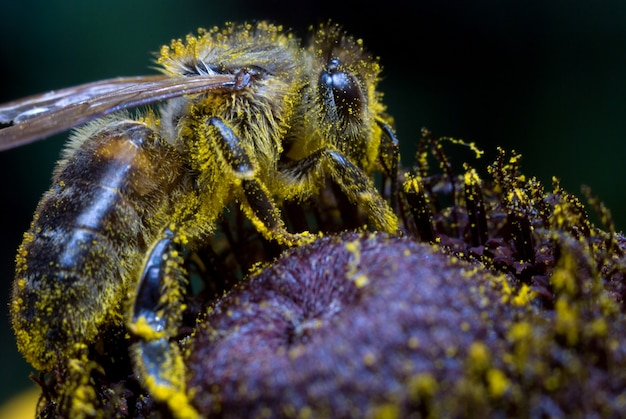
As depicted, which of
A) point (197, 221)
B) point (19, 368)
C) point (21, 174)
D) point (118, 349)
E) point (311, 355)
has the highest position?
point (311, 355)

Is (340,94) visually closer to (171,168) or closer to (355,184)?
(355,184)

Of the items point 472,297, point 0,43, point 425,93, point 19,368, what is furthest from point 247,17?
point 472,297

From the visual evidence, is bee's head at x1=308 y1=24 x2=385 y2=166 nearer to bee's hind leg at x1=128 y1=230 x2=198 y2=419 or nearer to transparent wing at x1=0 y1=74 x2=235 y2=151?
transparent wing at x1=0 y1=74 x2=235 y2=151

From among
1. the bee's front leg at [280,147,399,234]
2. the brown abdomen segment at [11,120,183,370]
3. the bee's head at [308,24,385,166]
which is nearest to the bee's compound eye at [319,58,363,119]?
the bee's head at [308,24,385,166]

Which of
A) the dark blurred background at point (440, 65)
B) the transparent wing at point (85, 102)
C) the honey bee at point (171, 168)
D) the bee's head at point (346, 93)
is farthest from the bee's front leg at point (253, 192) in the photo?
the dark blurred background at point (440, 65)

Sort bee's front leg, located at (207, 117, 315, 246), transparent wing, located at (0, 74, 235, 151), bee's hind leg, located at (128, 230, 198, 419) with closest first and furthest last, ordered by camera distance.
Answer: bee's hind leg, located at (128, 230, 198, 419), transparent wing, located at (0, 74, 235, 151), bee's front leg, located at (207, 117, 315, 246)

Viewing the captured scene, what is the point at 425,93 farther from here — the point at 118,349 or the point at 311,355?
the point at 311,355

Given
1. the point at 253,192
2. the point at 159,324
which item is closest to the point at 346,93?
the point at 253,192
